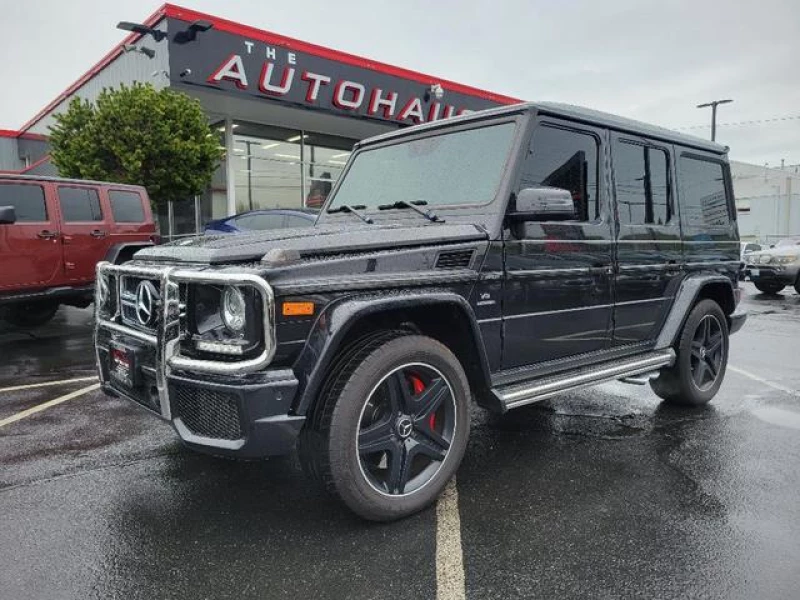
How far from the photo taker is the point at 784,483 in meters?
3.53

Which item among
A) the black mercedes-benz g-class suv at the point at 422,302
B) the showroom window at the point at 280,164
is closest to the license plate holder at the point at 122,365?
the black mercedes-benz g-class suv at the point at 422,302

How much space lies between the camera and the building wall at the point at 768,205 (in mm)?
38219

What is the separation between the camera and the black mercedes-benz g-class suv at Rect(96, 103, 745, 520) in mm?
2688

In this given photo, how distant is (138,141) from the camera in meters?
11.6

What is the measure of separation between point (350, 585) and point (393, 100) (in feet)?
54.2

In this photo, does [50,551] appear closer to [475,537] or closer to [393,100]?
[475,537]

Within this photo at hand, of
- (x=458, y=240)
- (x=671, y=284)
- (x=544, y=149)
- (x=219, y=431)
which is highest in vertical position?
(x=544, y=149)

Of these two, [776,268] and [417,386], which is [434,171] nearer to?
[417,386]

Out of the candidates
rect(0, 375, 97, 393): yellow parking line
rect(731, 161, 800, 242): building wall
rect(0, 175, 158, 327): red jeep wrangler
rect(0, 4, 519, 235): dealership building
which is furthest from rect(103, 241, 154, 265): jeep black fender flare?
rect(731, 161, 800, 242): building wall

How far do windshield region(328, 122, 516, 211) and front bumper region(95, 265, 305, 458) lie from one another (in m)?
1.57

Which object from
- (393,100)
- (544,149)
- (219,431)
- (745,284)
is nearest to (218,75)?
(393,100)

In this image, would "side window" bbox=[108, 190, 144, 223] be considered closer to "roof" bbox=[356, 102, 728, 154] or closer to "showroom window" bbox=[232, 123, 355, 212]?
"roof" bbox=[356, 102, 728, 154]

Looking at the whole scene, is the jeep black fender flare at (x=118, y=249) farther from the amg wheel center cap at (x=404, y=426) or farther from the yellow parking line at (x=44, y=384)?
the amg wheel center cap at (x=404, y=426)

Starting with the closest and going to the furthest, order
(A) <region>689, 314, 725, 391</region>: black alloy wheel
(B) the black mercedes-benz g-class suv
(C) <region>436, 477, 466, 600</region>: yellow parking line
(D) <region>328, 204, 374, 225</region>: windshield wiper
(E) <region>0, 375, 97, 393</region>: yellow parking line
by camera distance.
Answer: (C) <region>436, 477, 466, 600</region>: yellow parking line < (B) the black mercedes-benz g-class suv < (D) <region>328, 204, 374, 225</region>: windshield wiper < (A) <region>689, 314, 725, 391</region>: black alloy wheel < (E) <region>0, 375, 97, 393</region>: yellow parking line
